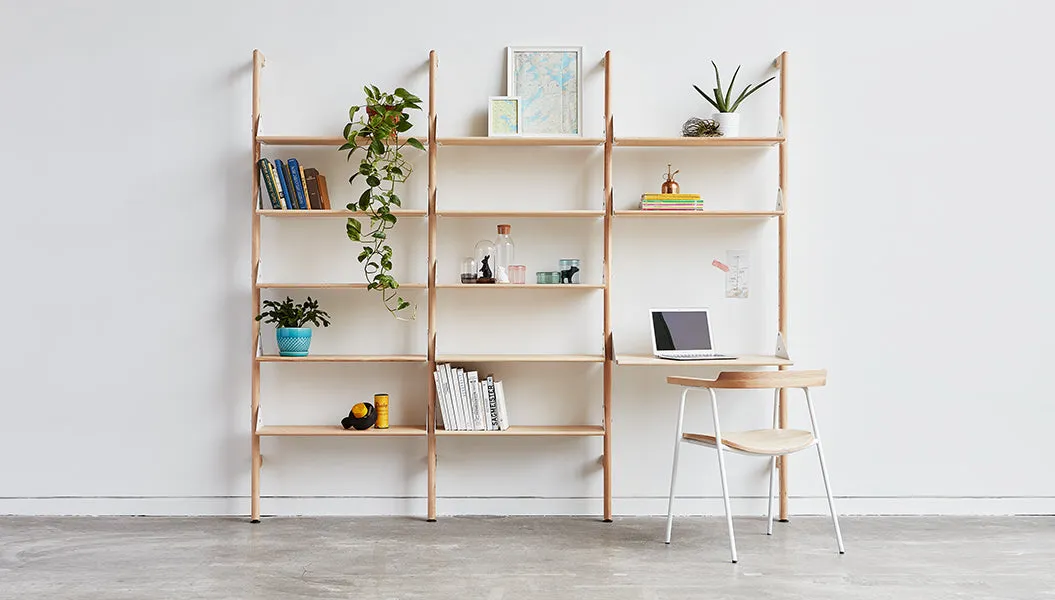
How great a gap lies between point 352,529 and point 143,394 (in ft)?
3.87

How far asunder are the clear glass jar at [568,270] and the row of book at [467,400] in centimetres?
54

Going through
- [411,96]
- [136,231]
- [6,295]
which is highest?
[411,96]

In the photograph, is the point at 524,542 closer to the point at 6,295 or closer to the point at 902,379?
the point at 902,379

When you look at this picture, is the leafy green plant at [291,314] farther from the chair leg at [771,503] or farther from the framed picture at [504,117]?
the chair leg at [771,503]

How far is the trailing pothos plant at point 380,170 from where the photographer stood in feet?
11.9

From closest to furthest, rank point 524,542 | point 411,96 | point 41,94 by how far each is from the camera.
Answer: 1. point 524,542
2. point 411,96
3. point 41,94

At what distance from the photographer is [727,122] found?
12.4 feet

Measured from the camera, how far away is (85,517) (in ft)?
12.6

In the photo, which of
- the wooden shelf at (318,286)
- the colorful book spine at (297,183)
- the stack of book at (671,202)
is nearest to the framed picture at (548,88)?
the stack of book at (671,202)

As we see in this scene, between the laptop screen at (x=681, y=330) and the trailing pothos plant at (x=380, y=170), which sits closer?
the trailing pothos plant at (x=380, y=170)

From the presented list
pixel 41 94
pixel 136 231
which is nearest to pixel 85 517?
pixel 136 231

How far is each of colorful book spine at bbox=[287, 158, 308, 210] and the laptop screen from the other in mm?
1619

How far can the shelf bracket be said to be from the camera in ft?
12.3

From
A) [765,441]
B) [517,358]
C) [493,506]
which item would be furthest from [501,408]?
[765,441]
